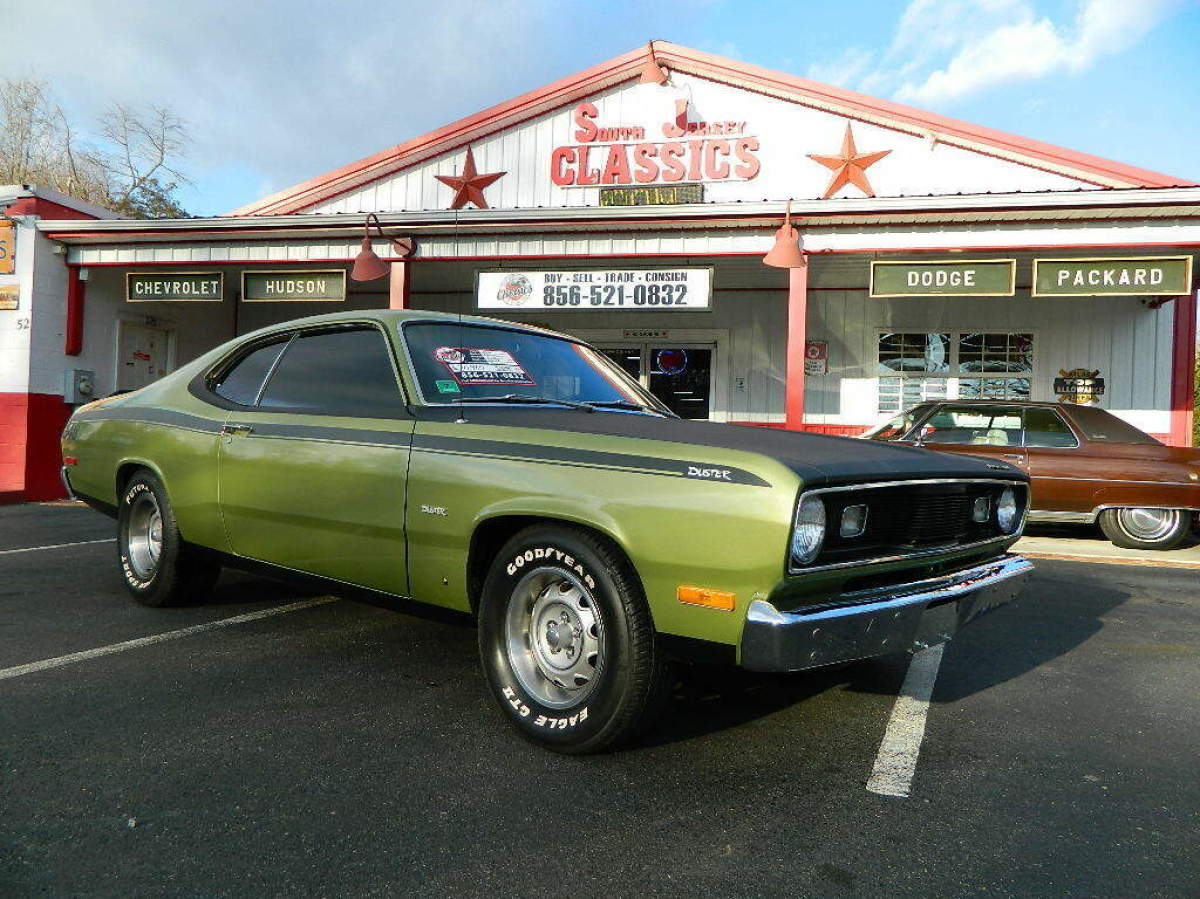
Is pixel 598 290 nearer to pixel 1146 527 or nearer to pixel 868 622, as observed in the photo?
pixel 1146 527

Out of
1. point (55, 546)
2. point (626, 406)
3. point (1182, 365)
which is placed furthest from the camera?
point (1182, 365)

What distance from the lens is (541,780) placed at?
241 cm

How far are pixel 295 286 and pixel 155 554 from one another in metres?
6.48

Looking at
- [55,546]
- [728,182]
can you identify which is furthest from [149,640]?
[728,182]

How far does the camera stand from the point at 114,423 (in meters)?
4.45

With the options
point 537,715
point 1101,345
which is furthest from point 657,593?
point 1101,345

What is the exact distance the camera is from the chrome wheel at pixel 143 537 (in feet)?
14.1

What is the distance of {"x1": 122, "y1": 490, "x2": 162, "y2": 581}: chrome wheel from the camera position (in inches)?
169

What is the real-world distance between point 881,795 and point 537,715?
107 cm

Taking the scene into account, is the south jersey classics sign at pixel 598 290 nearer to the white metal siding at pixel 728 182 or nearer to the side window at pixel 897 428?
the white metal siding at pixel 728 182

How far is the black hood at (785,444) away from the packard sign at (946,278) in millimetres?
5636

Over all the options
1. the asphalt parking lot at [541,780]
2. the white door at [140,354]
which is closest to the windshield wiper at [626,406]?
the asphalt parking lot at [541,780]

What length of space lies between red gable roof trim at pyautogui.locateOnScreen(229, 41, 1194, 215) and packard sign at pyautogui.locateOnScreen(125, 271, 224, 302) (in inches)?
156

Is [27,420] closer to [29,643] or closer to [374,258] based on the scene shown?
[374,258]
